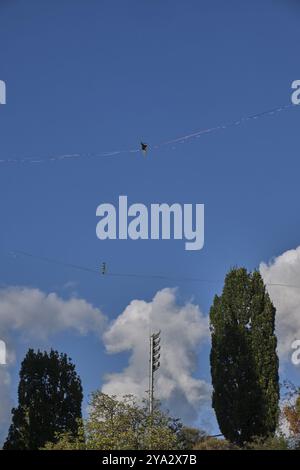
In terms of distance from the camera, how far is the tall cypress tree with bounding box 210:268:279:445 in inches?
1433

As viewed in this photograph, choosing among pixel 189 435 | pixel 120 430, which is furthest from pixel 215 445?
pixel 189 435

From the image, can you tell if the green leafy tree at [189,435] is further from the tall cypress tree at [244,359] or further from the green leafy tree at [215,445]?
the green leafy tree at [215,445]

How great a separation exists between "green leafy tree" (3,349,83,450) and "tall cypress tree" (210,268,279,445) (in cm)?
786

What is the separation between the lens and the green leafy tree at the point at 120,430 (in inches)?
1310

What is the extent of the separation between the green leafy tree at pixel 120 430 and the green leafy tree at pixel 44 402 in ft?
9.53

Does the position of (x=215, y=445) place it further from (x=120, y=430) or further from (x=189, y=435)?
(x=189, y=435)

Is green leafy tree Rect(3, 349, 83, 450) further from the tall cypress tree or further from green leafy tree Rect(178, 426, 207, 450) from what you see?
the tall cypress tree

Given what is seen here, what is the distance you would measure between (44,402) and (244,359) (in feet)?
36.5

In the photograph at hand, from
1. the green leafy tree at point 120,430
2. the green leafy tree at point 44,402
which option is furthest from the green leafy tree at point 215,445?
the green leafy tree at point 44,402

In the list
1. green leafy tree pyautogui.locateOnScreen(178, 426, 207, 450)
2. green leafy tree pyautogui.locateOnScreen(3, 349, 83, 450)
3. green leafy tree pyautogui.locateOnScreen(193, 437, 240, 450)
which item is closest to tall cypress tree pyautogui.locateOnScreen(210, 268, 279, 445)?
green leafy tree pyautogui.locateOnScreen(193, 437, 240, 450)
